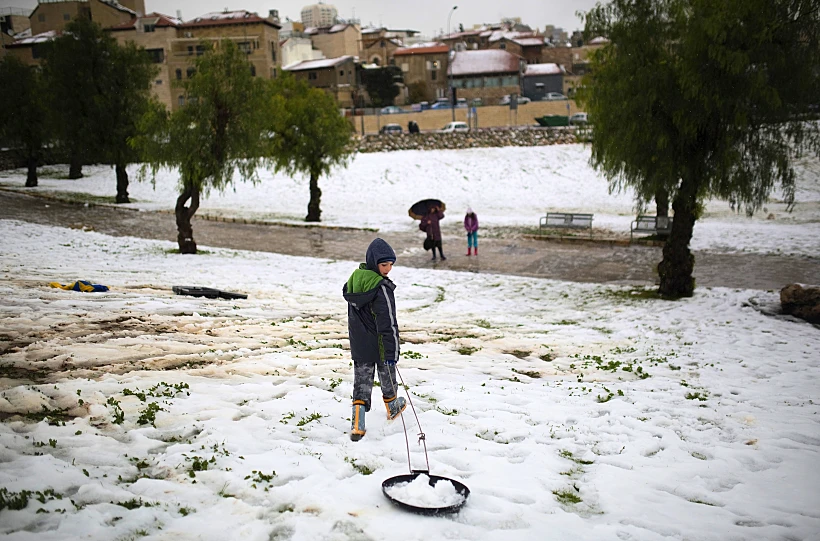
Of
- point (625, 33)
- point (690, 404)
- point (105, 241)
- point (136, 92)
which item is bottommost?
point (690, 404)

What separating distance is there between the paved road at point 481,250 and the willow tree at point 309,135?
3.40 m

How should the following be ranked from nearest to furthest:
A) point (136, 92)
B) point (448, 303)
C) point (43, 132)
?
point (448, 303) → point (136, 92) → point (43, 132)

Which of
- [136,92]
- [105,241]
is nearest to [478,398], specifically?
[105,241]

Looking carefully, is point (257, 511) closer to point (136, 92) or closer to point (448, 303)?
point (448, 303)

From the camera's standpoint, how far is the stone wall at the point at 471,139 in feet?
147

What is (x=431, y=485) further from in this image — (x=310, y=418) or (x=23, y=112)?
(x=23, y=112)

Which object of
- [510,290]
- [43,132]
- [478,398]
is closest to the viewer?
[478,398]

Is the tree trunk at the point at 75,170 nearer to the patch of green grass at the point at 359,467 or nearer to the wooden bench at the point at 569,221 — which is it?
the wooden bench at the point at 569,221

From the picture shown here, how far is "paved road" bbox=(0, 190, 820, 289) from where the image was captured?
1764cm

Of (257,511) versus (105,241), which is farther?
(105,241)

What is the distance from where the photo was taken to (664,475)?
18.8ft

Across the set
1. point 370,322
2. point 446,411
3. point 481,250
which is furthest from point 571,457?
point 481,250

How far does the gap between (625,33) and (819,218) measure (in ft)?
61.1

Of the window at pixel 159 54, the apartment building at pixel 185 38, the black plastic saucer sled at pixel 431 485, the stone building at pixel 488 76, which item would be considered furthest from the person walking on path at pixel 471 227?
the stone building at pixel 488 76
